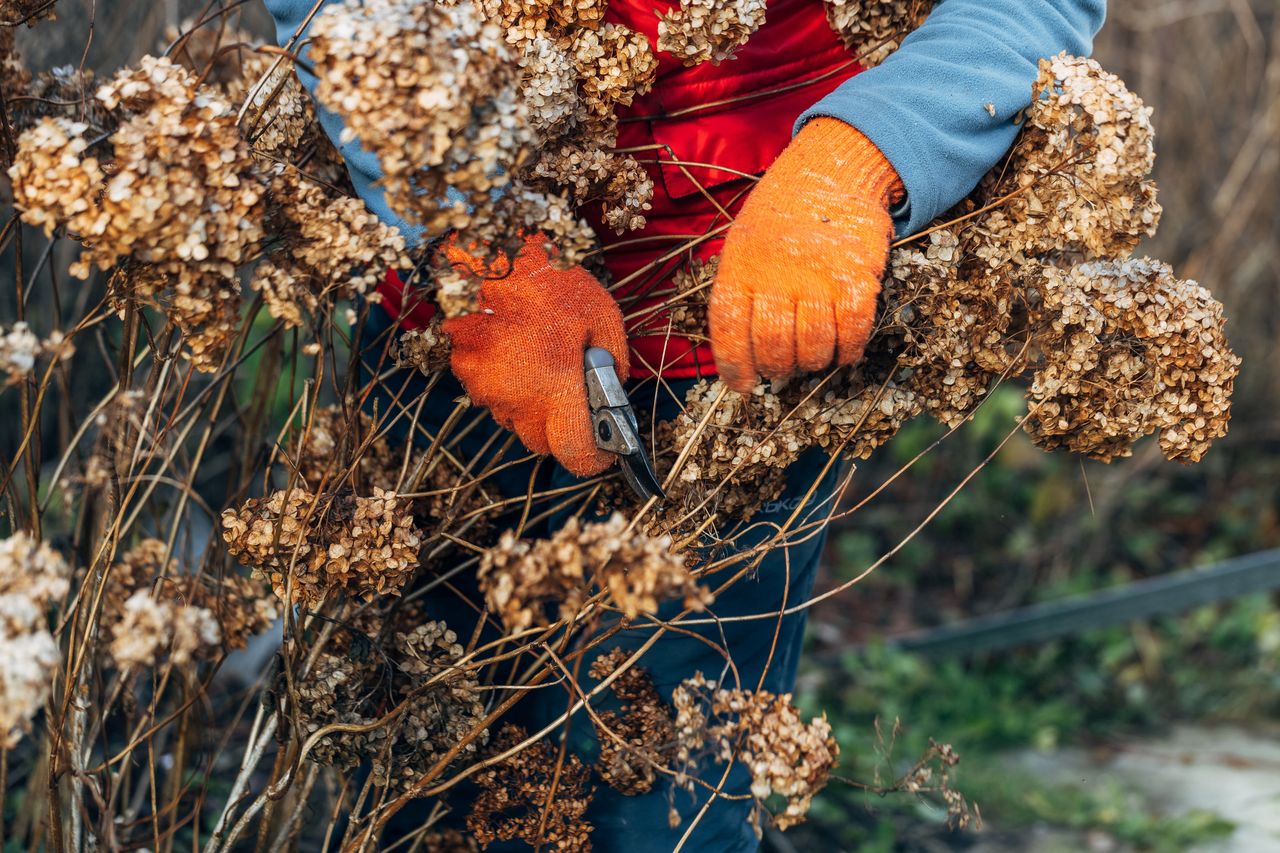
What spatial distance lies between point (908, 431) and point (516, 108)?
394cm

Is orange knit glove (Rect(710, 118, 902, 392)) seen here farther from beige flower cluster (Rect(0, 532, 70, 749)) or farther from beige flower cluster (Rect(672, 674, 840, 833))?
beige flower cluster (Rect(0, 532, 70, 749))

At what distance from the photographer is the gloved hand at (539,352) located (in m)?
1.51

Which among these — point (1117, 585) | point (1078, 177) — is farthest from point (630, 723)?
point (1117, 585)

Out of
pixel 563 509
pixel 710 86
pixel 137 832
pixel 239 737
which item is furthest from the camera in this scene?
pixel 239 737

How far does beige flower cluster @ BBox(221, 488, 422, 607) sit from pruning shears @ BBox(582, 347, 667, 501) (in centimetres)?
28

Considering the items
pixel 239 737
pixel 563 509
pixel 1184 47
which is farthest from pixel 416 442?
pixel 1184 47

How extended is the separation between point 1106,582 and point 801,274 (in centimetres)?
363

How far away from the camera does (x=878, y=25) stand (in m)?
1.72

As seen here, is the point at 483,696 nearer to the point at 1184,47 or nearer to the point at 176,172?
the point at 176,172

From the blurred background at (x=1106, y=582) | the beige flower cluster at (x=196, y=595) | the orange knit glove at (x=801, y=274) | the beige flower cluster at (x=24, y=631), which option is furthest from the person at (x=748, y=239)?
the blurred background at (x=1106, y=582)

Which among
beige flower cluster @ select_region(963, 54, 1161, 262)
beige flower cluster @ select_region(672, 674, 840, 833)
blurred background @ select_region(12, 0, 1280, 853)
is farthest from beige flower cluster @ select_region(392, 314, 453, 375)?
blurred background @ select_region(12, 0, 1280, 853)

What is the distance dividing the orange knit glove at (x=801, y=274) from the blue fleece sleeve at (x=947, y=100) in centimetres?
7

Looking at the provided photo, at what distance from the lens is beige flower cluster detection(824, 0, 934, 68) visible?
5.57 ft

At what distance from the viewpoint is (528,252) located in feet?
5.21
